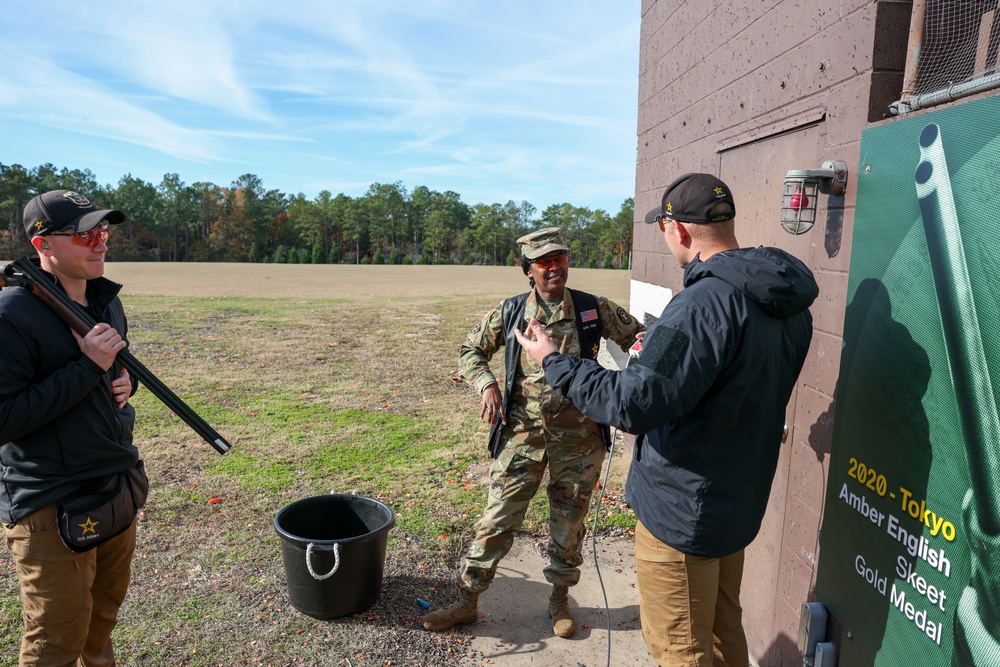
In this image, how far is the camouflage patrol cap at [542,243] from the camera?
3.68 meters

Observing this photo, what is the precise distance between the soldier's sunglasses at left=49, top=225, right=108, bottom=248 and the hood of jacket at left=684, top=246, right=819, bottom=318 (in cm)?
249

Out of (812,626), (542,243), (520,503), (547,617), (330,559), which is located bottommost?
(547,617)

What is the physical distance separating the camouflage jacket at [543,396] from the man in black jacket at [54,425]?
196cm

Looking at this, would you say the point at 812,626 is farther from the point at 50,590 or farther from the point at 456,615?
the point at 50,590

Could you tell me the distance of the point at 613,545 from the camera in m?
4.95

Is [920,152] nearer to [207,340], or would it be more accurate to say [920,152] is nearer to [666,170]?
[666,170]

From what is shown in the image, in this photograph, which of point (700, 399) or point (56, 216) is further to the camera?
point (56, 216)

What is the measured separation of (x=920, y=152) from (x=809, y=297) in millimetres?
639

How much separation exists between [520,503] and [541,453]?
1.07 feet

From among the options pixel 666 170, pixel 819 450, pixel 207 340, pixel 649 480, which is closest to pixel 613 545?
pixel 819 450

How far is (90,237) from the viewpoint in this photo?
8.89ft

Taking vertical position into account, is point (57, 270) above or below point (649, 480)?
above

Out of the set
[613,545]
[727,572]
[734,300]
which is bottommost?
[613,545]

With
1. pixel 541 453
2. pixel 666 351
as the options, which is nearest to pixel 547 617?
pixel 541 453
